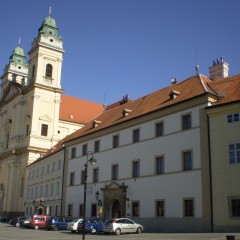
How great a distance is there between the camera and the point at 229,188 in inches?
1127

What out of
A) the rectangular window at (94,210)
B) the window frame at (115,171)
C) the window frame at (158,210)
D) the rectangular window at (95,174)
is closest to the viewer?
the window frame at (158,210)

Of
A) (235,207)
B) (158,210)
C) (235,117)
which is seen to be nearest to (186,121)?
(235,117)

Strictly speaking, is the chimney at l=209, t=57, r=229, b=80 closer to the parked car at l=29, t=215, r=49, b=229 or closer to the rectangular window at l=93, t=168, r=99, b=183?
the rectangular window at l=93, t=168, r=99, b=183

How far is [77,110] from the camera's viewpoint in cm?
9062

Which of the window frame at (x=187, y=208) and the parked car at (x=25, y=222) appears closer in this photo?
the window frame at (x=187, y=208)

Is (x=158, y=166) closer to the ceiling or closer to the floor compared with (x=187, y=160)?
closer to the floor

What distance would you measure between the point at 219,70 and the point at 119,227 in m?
20.5

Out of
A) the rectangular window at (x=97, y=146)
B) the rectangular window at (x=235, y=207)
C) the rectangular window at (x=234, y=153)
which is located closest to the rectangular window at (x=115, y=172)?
the rectangular window at (x=97, y=146)

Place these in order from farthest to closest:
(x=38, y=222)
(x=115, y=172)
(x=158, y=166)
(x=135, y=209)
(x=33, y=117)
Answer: (x=33, y=117) → (x=38, y=222) → (x=115, y=172) → (x=135, y=209) → (x=158, y=166)

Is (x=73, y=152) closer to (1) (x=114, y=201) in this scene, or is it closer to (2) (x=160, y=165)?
(1) (x=114, y=201)

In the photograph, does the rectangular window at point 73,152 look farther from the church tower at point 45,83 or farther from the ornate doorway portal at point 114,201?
the church tower at point 45,83

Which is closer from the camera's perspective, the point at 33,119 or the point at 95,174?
the point at 95,174

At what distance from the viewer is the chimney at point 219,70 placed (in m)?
41.9

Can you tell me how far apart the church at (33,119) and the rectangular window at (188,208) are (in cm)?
4669
